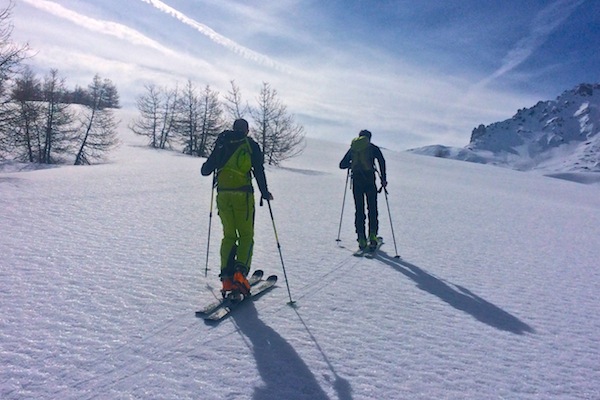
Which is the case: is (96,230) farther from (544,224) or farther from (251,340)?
(544,224)

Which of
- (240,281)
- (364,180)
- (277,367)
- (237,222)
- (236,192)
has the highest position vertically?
(364,180)

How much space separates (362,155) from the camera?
8.45 meters

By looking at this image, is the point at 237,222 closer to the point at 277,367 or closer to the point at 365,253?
the point at 277,367

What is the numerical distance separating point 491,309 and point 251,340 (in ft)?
11.6

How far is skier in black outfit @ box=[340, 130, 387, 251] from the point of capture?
841 cm

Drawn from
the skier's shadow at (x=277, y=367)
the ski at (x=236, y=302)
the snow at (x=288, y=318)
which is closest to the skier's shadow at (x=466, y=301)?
the snow at (x=288, y=318)

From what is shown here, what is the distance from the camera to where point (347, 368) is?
3.70m

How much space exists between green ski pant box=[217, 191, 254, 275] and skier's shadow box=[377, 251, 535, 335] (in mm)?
2966

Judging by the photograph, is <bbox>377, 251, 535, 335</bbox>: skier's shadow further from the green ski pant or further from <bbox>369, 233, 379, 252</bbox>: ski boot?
the green ski pant

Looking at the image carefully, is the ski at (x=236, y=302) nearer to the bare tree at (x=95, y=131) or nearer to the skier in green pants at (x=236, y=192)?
the skier in green pants at (x=236, y=192)

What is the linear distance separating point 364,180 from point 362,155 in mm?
537

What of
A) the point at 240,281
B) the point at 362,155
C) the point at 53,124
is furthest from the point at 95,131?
the point at 240,281

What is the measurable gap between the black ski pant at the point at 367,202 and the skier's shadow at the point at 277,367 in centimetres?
442

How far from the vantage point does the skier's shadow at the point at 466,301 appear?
5039 millimetres
